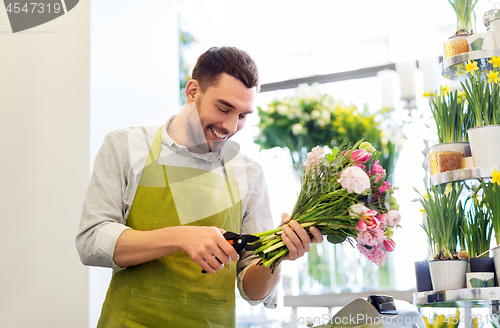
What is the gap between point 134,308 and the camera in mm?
1277

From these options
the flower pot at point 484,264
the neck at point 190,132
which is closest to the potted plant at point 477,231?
the flower pot at point 484,264

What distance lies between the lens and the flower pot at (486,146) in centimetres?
125

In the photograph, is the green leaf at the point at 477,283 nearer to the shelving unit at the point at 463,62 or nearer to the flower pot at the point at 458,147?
the flower pot at the point at 458,147

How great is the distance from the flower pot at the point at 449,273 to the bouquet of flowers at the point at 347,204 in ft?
0.85

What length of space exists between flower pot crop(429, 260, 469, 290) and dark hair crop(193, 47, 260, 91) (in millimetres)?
756

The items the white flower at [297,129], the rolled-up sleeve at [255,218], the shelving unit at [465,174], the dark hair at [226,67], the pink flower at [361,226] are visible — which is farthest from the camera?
the white flower at [297,129]

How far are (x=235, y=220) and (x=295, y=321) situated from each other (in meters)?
0.42

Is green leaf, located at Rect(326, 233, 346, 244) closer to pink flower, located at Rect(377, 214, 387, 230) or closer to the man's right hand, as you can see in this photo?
pink flower, located at Rect(377, 214, 387, 230)

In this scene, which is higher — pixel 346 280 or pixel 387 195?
pixel 387 195

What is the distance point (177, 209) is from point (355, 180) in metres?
0.56

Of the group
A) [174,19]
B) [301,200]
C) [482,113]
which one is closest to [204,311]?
[301,200]

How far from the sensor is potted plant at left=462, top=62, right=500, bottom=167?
126 centimetres

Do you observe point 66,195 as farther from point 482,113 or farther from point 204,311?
point 482,113

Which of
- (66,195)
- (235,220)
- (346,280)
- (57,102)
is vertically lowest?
(346,280)
